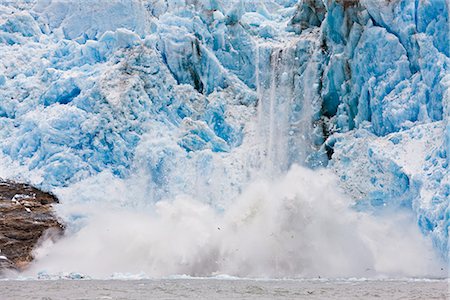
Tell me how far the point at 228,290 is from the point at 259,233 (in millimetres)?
8131

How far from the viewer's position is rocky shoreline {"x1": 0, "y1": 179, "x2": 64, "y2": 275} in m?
30.2

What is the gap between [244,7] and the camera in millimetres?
39625

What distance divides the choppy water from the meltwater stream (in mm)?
2624

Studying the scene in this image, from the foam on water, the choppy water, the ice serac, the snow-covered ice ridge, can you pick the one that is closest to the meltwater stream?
the foam on water

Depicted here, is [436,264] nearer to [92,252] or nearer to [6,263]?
[92,252]

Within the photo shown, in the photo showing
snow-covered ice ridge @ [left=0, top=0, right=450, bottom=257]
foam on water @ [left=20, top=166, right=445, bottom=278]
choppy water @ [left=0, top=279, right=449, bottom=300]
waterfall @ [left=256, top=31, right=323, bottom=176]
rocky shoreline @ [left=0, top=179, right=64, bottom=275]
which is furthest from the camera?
waterfall @ [left=256, top=31, right=323, bottom=176]

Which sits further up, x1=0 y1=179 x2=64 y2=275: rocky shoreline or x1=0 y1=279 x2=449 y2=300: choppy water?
x1=0 y1=179 x2=64 y2=275: rocky shoreline

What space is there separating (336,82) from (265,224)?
7.86m

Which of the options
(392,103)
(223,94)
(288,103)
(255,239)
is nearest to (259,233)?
(255,239)

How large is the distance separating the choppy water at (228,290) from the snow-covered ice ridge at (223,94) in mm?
5511

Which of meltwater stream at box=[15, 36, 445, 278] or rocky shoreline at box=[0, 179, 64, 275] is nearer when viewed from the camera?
meltwater stream at box=[15, 36, 445, 278]

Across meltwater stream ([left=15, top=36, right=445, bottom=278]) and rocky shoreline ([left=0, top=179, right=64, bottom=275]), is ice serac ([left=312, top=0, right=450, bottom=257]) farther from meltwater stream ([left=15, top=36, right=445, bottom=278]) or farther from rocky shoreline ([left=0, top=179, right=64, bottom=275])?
rocky shoreline ([left=0, top=179, right=64, bottom=275])

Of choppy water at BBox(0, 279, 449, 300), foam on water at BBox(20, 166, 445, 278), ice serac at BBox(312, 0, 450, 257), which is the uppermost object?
ice serac at BBox(312, 0, 450, 257)

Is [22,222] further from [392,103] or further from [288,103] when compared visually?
[392,103]
